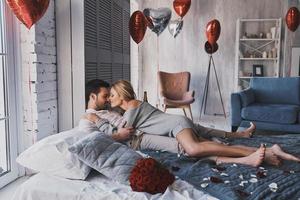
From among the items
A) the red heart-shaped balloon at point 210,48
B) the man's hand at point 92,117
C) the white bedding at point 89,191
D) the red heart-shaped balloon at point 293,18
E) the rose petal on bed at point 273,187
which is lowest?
the white bedding at point 89,191

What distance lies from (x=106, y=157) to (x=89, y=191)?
25cm

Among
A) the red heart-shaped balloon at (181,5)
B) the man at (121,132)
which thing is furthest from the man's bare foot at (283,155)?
the red heart-shaped balloon at (181,5)

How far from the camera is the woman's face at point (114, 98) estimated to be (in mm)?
2547

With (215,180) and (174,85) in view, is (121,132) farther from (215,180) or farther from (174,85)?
(174,85)

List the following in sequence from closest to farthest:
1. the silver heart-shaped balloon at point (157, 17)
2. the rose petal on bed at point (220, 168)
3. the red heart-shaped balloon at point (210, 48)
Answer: the rose petal on bed at point (220, 168), the silver heart-shaped balloon at point (157, 17), the red heart-shaped balloon at point (210, 48)

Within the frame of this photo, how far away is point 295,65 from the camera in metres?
5.96

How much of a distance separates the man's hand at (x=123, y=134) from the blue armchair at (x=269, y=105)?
7.92 feet

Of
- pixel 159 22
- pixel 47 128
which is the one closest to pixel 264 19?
A: pixel 159 22

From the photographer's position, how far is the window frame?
8.20 ft

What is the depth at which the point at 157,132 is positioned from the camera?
2.38 metres

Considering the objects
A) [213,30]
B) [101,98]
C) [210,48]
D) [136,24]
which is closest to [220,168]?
[101,98]

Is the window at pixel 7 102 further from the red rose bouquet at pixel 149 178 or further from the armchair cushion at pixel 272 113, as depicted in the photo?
the armchair cushion at pixel 272 113

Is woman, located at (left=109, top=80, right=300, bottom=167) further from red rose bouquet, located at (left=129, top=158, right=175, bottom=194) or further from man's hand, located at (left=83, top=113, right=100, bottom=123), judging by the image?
red rose bouquet, located at (left=129, top=158, right=175, bottom=194)

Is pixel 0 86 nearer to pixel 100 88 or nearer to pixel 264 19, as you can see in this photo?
pixel 100 88
